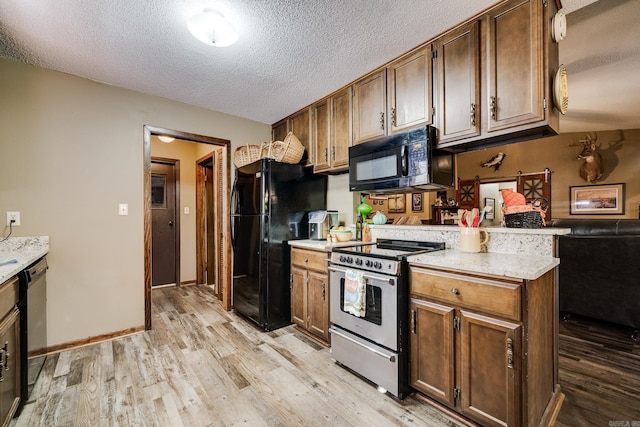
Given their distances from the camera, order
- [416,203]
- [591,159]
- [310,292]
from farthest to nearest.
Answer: [416,203], [591,159], [310,292]

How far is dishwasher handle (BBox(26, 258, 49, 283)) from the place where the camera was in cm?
174

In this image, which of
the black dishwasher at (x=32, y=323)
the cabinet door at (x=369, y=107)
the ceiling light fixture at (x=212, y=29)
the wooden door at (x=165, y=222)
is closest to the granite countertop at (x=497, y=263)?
the cabinet door at (x=369, y=107)

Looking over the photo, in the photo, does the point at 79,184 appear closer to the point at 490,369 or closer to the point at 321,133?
the point at 321,133

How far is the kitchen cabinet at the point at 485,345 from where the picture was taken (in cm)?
129

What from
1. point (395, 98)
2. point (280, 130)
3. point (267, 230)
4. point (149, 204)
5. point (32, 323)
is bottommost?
point (32, 323)

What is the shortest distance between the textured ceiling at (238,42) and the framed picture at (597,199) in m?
3.75

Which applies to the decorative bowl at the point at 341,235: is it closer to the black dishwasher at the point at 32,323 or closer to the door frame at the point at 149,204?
the door frame at the point at 149,204

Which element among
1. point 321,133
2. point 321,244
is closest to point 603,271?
point 321,244

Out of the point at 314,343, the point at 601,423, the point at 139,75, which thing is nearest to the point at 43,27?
the point at 139,75

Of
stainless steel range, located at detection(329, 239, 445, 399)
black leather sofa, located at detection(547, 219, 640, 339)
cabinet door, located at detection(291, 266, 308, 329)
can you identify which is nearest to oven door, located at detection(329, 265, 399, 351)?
stainless steel range, located at detection(329, 239, 445, 399)

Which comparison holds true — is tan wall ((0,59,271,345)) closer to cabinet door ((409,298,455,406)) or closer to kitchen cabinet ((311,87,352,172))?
kitchen cabinet ((311,87,352,172))

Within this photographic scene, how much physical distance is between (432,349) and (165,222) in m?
4.21

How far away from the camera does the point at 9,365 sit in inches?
55.1

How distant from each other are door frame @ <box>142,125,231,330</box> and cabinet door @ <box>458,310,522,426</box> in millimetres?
2739
